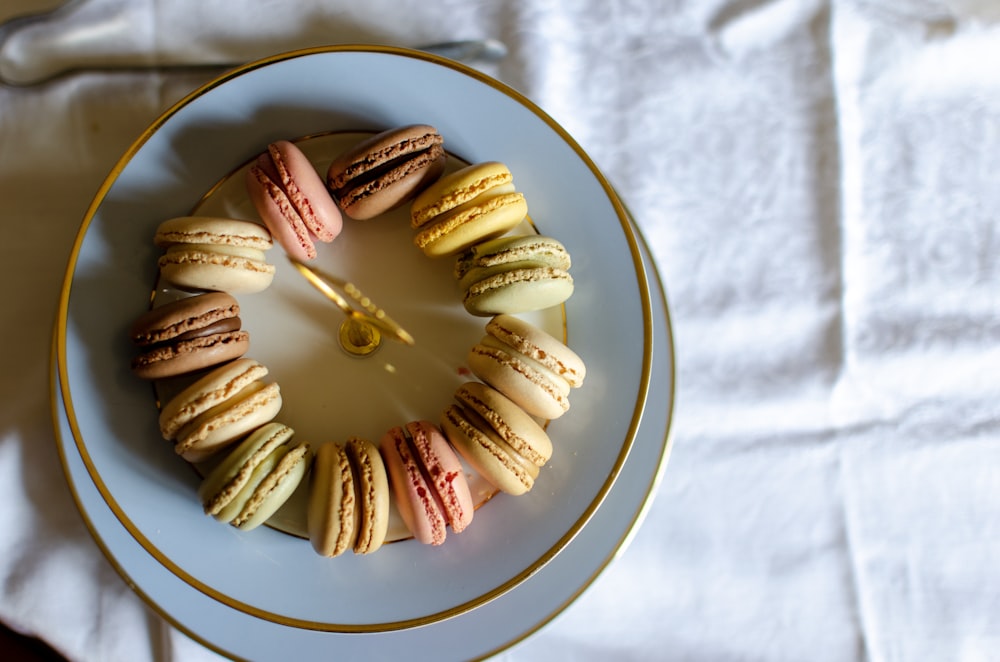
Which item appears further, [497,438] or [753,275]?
[753,275]

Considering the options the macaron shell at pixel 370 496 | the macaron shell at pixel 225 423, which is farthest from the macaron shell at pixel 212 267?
the macaron shell at pixel 370 496

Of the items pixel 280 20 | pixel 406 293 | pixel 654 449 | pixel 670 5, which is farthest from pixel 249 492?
pixel 670 5

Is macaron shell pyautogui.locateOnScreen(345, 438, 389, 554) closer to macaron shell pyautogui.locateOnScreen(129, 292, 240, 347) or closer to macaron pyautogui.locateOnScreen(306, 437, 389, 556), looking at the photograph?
macaron pyautogui.locateOnScreen(306, 437, 389, 556)

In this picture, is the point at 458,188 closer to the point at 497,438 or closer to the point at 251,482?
the point at 497,438

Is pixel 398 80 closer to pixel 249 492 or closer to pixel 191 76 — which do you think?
pixel 191 76

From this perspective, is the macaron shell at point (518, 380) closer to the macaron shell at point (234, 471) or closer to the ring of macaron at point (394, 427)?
the ring of macaron at point (394, 427)

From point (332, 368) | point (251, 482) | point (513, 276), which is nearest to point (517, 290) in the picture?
point (513, 276)
